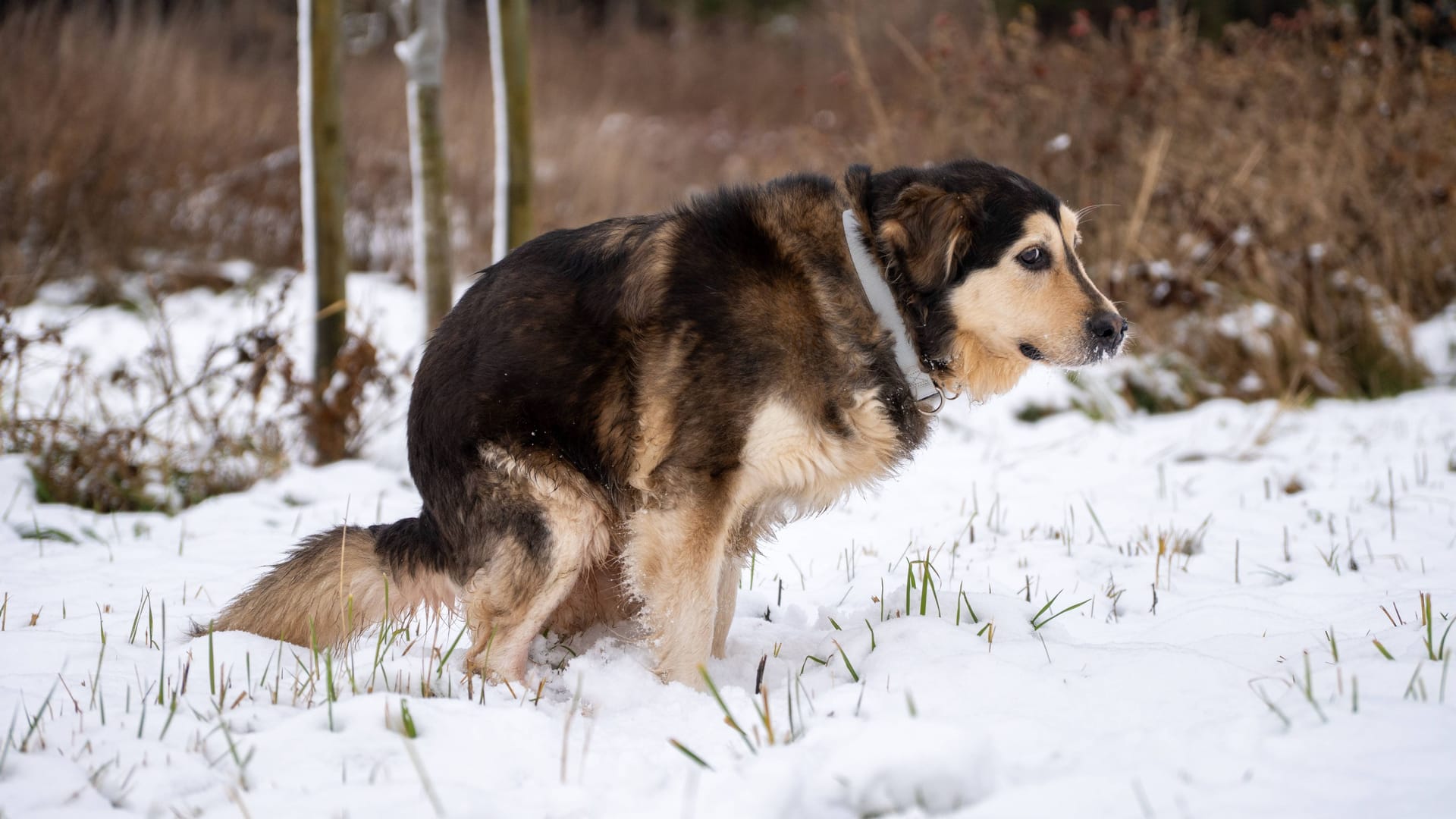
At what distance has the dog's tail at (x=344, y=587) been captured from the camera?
3068mm

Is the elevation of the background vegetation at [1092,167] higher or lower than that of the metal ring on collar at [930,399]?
higher

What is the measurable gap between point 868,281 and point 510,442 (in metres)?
1.09

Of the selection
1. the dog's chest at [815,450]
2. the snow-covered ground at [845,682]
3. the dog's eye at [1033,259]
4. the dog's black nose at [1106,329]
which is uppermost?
the dog's eye at [1033,259]

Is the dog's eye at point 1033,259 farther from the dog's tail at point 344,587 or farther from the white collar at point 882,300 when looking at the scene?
the dog's tail at point 344,587

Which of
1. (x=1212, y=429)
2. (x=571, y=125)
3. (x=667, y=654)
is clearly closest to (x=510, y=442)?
(x=667, y=654)

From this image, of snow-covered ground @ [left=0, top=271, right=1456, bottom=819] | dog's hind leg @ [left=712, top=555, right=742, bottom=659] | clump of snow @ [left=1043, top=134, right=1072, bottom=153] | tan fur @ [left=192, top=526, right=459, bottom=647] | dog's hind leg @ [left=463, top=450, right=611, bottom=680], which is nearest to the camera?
snow-covered ground @ [left=0, top=271, right=1456, bottom=819]

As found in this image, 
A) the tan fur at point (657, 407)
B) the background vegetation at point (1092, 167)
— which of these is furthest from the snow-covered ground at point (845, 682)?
the background vegetation at point (1092, 167)

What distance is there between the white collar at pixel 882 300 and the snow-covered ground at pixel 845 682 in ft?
2.17

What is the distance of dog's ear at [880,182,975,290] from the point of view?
2.92m

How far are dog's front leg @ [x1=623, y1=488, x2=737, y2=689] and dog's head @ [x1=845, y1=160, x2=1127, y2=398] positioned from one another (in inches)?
31.9

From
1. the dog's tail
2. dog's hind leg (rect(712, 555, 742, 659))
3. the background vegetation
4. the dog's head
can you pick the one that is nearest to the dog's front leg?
dog's hind leg (rect(712, 555, 742, 659))

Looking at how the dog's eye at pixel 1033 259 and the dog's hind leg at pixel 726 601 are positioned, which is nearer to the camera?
the dog's eye at pixel 1033 259

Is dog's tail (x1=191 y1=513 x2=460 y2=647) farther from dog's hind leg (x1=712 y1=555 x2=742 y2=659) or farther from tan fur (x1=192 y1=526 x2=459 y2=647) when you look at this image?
dog's hind leg (x1=712 y1=555 x2=742 y2=659)

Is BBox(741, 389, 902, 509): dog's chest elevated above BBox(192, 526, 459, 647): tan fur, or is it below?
above
